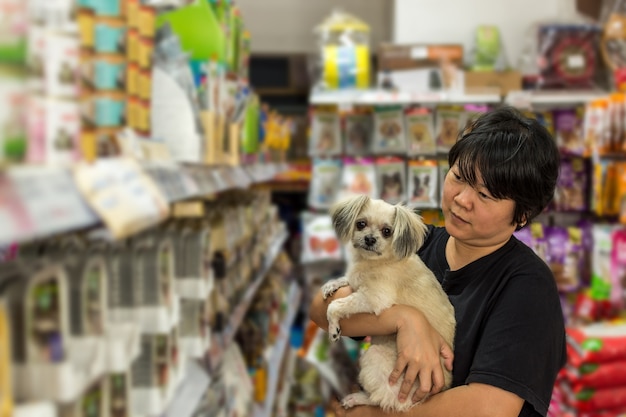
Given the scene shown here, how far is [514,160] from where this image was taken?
4.10 feet

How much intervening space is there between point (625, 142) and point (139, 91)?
9.97 feet

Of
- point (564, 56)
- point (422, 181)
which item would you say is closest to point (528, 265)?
point (422, 181)

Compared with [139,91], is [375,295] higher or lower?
lower

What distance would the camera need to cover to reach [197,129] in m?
1.73

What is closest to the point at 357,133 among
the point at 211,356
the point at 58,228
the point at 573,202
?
the point at 573,202

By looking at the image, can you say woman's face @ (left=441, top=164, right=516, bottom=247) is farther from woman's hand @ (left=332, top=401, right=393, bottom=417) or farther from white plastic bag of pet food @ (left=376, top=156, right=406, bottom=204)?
white plastic bag of pet food @ (left=376, top=156, right=406, bottom=204)

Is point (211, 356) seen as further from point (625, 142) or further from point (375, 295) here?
point (625, 142)

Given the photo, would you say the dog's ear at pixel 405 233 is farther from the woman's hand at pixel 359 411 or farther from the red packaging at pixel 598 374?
the red packaging at pixel 598 374

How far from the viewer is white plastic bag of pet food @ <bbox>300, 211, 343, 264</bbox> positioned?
4410mm

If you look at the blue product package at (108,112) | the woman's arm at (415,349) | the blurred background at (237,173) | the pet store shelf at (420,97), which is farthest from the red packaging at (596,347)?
the blue product package at (108,112)

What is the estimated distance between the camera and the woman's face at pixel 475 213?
1.29m

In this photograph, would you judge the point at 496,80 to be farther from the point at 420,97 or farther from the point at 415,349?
the point at 415,349

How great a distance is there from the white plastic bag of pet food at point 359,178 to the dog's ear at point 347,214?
2441 millimetres

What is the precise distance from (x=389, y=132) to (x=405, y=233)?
2720 mm
